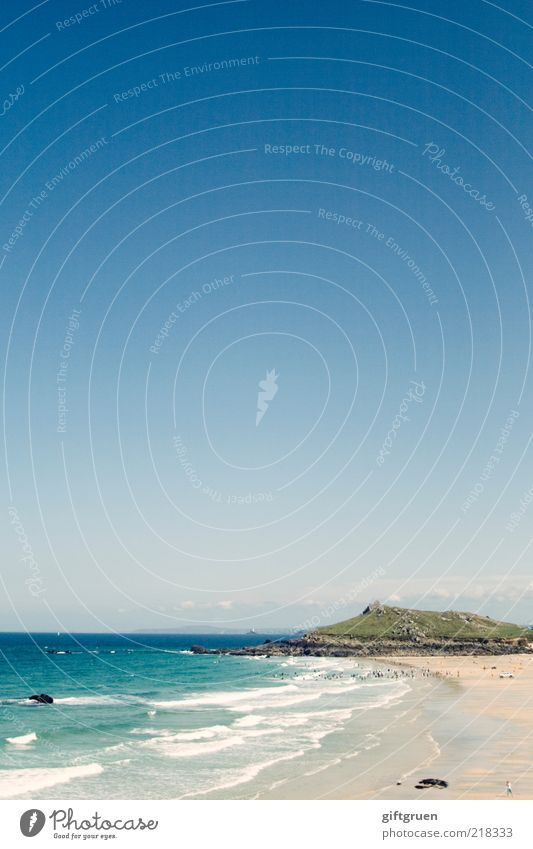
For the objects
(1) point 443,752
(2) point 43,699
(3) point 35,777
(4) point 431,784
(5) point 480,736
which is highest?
(4) point 431,784

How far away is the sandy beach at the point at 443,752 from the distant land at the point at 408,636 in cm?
7325

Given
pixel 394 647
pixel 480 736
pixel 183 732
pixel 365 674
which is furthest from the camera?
pixel 394 647

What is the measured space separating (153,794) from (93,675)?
90.2 m

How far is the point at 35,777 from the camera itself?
124 ft

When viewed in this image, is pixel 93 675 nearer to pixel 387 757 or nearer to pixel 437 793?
pixel 387 757

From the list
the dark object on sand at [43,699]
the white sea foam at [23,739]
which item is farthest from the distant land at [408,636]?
the white sea foam at [23,739]

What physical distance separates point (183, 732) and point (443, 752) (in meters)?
20.1

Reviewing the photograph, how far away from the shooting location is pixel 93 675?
383ft

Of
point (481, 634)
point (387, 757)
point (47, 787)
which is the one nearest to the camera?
point (47, 787)

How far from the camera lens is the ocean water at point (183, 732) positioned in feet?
117

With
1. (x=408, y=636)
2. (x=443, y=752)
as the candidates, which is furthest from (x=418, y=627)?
(x=443, y=752)

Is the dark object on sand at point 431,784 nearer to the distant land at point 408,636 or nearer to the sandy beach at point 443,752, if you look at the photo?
the sandy beach at point 443,752

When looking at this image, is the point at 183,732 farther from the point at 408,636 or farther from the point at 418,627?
the point at 418,627
